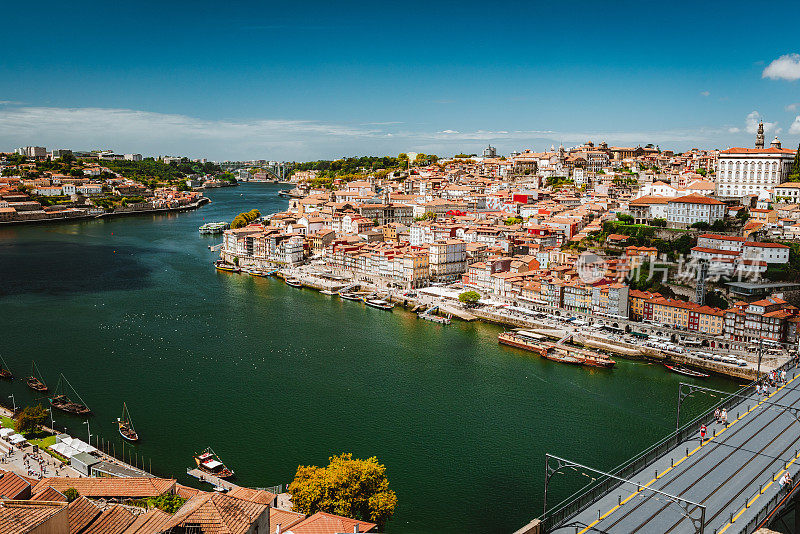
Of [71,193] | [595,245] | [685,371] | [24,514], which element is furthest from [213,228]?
[24,514]

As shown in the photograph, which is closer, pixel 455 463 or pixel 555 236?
pixel 455 463

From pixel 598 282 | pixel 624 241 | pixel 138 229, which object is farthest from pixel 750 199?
pixel 138 229

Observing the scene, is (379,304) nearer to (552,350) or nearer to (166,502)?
(552,350)

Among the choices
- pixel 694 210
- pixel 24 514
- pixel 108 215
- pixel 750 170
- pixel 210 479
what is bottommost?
pixel 210 479

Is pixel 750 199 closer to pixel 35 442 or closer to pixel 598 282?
pixel 598 282

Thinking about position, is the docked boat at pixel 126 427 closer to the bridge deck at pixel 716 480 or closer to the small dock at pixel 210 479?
the small dock at pixel 210 479

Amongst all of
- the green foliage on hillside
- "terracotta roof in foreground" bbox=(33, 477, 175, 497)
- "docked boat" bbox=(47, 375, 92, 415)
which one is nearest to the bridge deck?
"terracotta roof in foreground" bbox=(33, 477, 175, 497)
